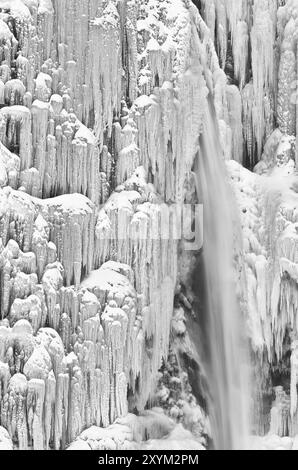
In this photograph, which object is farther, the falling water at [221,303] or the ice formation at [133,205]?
the falling water at [221,303]

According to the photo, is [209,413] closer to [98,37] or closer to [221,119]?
[221,119]

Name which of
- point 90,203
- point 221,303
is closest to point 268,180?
point 221,303

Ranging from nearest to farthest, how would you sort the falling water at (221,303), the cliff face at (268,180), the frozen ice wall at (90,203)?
1. the frozen ice wall at (90,203)
2. the cliff face at (268,180)
3. the falling water at (221,303)

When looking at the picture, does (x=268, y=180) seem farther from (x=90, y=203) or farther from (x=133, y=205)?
(x=90, y=203)

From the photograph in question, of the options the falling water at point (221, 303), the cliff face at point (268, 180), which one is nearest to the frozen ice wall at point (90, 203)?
the falling water at point (221, 303)

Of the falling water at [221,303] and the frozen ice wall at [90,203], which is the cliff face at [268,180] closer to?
the falling water at [221,303]

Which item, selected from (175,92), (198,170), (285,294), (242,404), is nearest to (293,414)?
(242,404)

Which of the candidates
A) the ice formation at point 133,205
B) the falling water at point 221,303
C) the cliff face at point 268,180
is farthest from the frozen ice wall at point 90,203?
the cliff face at point 268,180

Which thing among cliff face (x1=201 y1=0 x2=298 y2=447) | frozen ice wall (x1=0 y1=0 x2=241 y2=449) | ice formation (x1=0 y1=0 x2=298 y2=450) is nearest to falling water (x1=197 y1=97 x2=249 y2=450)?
ice formation (x1=0 y1=0 x2=298 y2=450)

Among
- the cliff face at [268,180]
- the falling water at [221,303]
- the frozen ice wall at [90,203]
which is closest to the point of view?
the frozen ice wall at [90,203]

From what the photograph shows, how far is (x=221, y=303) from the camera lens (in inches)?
462

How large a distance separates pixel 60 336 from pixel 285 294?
279cm

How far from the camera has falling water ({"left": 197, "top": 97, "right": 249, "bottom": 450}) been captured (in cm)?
1162

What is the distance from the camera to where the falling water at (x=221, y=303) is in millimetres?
11625
